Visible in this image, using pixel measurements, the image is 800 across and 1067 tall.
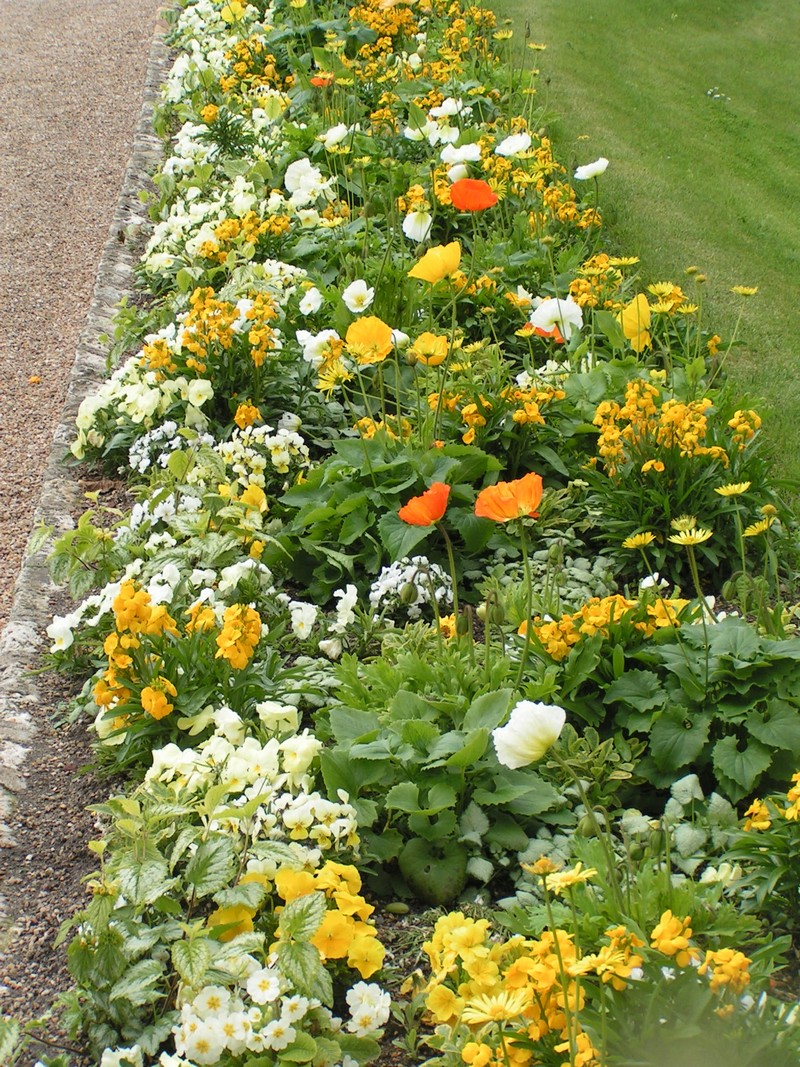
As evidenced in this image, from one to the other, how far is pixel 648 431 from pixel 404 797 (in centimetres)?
151

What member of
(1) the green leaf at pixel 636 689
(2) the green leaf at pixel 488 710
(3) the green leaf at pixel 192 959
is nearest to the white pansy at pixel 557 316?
(1) the green leaf at pixel 636 689

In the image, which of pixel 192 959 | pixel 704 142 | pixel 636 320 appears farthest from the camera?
pixel 704 142

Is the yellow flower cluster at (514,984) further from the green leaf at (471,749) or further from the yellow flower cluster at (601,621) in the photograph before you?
the yellow flower cluster at (601,621)

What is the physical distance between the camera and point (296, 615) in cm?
293

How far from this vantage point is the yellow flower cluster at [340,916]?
76.7 inches

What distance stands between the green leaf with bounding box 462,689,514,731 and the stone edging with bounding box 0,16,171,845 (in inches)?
40.3

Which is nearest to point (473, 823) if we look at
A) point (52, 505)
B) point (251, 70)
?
point (52, 505)

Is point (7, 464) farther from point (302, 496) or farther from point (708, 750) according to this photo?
point (708, 750)

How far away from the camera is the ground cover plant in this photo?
1.84 metres

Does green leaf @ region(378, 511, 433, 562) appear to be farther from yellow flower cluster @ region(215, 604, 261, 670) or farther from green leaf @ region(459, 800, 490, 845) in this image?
green leaf @ region(459, 800, 490, 845)

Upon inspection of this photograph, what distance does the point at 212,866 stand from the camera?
79.5 inches

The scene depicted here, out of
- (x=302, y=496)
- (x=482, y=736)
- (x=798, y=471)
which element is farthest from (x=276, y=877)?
(x=798, y=471)

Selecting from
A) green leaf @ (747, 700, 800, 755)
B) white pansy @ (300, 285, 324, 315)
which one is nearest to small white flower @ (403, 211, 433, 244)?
white pansy @ (300, 285, 324, 315)

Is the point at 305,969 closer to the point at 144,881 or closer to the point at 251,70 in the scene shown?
the point at 144,881
